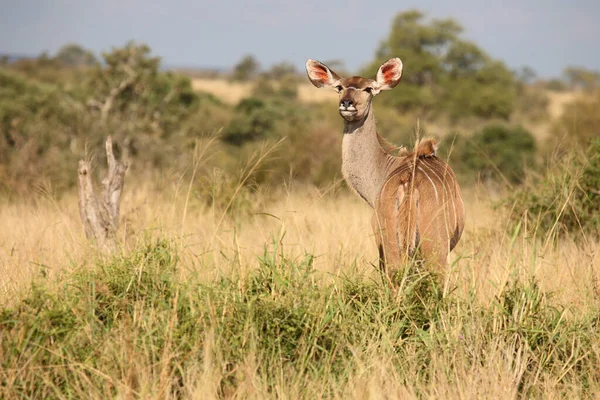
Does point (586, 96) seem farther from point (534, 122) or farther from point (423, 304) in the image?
point (534, 122)

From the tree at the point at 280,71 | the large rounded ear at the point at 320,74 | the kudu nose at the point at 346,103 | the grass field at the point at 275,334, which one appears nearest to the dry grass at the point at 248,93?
the tree at the point at 280,71

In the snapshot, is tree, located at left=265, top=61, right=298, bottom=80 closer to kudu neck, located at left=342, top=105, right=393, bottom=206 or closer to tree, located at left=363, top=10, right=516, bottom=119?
tree, located at left=363, top=10, right=516, bottom=119

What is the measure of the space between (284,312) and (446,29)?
118ft

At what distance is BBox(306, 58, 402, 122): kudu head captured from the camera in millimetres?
5324

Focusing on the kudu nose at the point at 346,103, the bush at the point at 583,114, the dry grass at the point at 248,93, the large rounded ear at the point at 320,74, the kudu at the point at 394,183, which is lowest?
the dry grass at the point at 248,93

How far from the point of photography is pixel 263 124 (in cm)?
2116

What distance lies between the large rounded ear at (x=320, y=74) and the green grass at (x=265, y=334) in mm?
2016

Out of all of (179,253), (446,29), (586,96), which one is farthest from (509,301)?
(446,29)

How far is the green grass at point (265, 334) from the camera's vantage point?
3352 mm

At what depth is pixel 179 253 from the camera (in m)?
4.61

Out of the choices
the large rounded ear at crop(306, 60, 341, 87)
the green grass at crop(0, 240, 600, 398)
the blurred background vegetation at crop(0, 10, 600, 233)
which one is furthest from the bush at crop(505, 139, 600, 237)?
the green grass at crop(0, 240, 600, 398)

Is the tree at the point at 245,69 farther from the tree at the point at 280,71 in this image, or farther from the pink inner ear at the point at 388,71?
the pink inner ear at the point at 388,71

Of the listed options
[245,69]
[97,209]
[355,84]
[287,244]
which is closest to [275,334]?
[287,244]

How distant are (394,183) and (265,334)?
161cm
